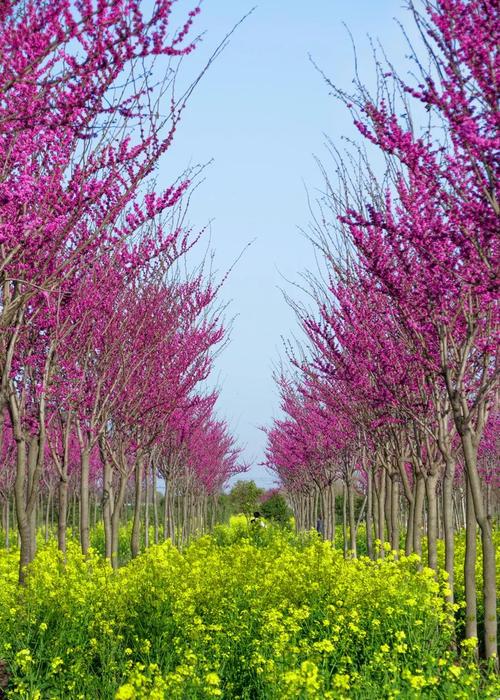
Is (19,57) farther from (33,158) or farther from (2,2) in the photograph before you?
(33,158)

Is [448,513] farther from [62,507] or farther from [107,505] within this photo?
[107,505]

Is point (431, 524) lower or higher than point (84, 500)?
lower

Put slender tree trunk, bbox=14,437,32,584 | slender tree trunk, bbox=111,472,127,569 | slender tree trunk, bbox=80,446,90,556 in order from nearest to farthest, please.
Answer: slender tree trunk, bbox=14,437,32,584 → slender tree trunk, bbox=80,446,90,556 → slender tree trunk, bbox=111,472,127,569

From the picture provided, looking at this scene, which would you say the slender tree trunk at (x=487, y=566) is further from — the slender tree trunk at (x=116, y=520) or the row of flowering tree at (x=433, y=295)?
the slender tree trunk at (x=116, y=520)

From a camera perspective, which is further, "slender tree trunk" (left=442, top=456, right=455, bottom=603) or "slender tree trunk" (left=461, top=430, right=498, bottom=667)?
"slender tree trunk" (left=442, top=456, right=455, bottom=603)

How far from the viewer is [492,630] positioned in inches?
288

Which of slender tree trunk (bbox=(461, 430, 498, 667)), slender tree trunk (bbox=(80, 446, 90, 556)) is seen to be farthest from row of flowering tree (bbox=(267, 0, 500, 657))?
slender tree trunk (bbox=(80, 446, 90, 556))

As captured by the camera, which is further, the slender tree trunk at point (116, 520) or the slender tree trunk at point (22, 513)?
the slender tree trunk at point (116, 520)

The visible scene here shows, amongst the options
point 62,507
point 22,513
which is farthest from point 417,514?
point 22,513

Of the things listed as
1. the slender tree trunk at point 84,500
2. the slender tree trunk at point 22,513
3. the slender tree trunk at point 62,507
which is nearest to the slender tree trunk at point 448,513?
the slender tree trunk at point 22,513

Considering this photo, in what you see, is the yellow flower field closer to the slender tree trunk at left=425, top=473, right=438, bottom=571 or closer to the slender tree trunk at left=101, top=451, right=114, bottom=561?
the slender tree trunk at left=425, top=473, right=438, bottom=571

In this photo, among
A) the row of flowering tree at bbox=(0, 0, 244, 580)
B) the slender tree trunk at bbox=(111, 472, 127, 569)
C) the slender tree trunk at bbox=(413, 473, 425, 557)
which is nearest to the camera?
the row of flowering tree at bbox=(0, 0, 244, 580)

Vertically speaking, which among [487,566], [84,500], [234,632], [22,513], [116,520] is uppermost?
[84,500]

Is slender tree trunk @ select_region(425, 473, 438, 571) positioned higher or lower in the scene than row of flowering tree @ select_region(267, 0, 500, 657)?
lower
